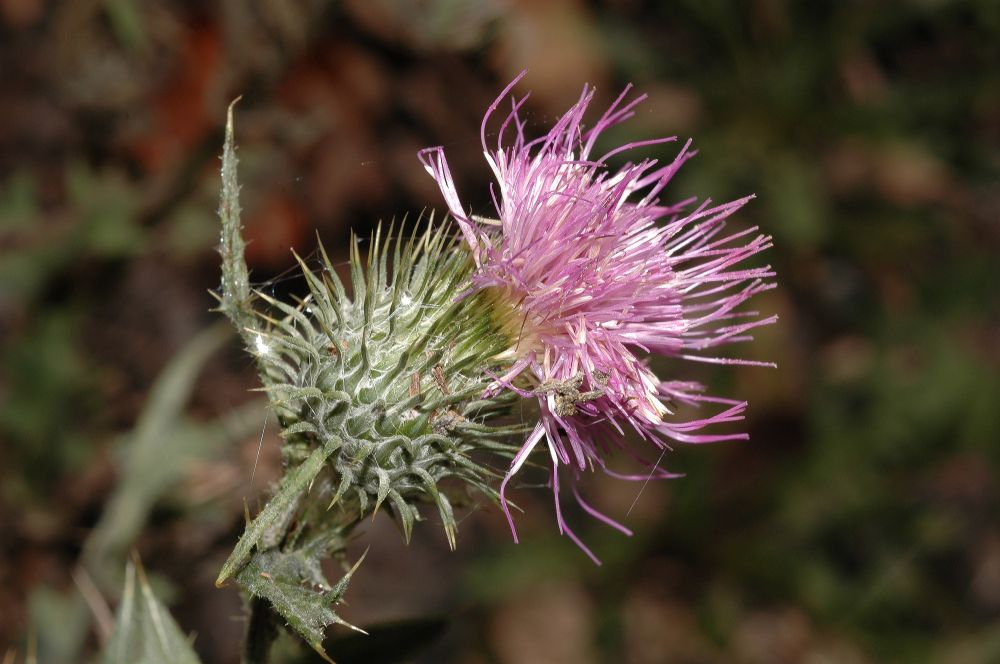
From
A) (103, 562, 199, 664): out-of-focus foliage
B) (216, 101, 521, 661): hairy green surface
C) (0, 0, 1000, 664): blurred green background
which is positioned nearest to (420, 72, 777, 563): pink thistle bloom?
(216, 101, 521, 661): hairy green surface

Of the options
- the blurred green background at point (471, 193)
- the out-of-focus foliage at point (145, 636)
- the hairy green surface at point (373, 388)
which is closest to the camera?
the hairy green surface at point (373, 388)

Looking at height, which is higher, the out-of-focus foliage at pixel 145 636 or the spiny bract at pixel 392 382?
the spiny bract at pixel 392 382

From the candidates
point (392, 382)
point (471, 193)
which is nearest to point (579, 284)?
point (392, 382)

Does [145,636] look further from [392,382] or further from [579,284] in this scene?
[579,284]

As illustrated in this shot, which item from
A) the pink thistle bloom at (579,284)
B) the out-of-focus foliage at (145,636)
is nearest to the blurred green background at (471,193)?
the out-of-focus foliage at (145,636)

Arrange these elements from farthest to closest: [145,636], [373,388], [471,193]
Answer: [471,193], [145,636], [373,388]

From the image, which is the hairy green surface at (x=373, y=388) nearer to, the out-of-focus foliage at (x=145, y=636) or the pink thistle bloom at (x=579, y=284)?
the pink thistle bloom at (x=579, y=284)

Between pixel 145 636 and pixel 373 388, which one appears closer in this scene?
pixel 373 388

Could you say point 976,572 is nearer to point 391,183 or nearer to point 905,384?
point 905,384

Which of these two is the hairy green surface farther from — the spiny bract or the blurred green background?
the blurred green background
